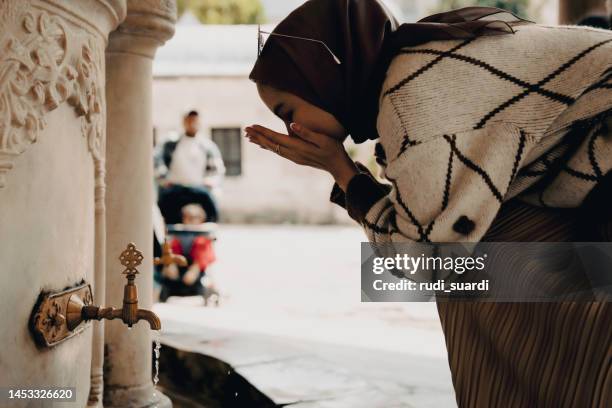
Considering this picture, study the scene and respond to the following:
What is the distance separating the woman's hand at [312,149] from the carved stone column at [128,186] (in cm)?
73

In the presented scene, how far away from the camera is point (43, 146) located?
143 cm

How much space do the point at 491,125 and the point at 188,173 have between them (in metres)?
5.18

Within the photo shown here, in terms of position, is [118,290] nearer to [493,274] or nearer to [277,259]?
[493,274]

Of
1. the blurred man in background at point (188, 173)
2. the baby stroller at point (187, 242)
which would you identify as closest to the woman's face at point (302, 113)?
the baby stroller at point (187, 242)

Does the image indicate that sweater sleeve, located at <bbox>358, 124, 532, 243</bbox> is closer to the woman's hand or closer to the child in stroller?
the woman's hand

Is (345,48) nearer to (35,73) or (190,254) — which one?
(35,73)

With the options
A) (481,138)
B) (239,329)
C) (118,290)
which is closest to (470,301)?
(481,138)

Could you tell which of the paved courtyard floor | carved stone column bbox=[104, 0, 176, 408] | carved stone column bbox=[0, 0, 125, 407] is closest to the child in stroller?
the paved courtyard floor

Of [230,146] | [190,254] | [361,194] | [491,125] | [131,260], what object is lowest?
[190,254]

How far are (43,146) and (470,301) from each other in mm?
876

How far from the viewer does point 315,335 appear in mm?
4051

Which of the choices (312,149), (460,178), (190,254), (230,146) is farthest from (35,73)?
(230,146)

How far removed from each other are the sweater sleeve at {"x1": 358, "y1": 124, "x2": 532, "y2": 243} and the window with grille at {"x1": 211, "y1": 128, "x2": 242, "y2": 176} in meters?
14.0

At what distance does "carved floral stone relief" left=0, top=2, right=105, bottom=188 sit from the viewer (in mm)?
1284
